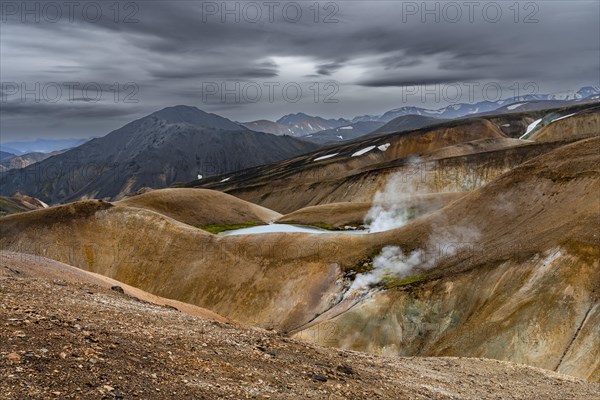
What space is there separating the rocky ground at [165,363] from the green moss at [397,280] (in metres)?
23.5

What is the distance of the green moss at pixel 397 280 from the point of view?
4581 centimetres

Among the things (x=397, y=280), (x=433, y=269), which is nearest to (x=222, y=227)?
(x=397, y=280)

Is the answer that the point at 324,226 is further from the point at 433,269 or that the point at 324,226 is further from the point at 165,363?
the point at 165,363

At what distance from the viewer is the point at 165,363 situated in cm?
1284

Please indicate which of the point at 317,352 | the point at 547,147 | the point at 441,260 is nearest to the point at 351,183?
the point at 547,147

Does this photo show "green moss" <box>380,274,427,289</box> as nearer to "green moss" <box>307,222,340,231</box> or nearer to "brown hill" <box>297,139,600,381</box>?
"brown hill" <box>297,139,600,381</box>

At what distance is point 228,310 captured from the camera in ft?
183

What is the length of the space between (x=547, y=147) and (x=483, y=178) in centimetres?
1532

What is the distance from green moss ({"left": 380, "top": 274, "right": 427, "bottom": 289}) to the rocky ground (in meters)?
23.5

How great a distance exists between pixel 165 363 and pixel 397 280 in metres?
37.2

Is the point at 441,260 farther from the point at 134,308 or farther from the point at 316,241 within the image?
the point at 134,308

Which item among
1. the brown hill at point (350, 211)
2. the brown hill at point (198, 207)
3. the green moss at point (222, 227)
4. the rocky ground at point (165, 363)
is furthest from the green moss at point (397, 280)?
the brown hill at point (198, 207)

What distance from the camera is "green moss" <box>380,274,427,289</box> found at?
150 ft

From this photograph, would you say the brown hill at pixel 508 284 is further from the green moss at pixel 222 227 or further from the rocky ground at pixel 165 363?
the green moss at pixel 222 227
